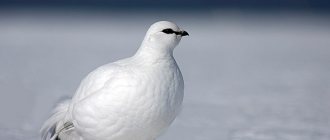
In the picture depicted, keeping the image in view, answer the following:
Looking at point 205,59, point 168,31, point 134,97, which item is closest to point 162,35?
point 168,31

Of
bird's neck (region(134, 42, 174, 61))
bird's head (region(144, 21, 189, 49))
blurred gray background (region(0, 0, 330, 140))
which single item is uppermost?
bird's head (region(144, 21, 189, 49))

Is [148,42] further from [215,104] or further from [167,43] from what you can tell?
[215,104]

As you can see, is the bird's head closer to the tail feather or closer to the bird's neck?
the bird's neck

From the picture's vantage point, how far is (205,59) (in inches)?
327

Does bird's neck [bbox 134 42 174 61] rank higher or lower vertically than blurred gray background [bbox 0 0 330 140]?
higher

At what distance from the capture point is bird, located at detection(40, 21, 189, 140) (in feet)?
8.61

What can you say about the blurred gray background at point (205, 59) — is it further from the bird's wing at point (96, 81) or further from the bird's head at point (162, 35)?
the bird's head at point (162, 35)

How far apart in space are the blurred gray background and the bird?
0.56m

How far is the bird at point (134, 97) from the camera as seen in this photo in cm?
262

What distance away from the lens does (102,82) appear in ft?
9.12

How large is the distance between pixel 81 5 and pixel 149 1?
198 cm

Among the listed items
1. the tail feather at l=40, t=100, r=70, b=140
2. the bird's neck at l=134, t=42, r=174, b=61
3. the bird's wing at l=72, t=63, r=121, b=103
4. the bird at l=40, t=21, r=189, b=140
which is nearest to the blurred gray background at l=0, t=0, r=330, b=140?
the tail feather at l=40, t=100, r=70, b=140

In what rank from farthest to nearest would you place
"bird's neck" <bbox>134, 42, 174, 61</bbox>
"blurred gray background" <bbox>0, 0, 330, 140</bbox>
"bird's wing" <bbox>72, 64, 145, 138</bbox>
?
1. "blurred gray background" <bbox>0, 0, 330, 140</bbox>
2. "bird's neck" <bbox>134, 42, 174, 61</bbox>
3. "bird's wing" <bbox>72, 64, 145, 138</bbox>

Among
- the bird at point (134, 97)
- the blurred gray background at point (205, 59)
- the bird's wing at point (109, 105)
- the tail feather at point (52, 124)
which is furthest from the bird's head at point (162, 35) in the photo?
the blurred gray background at point (205, 59)
